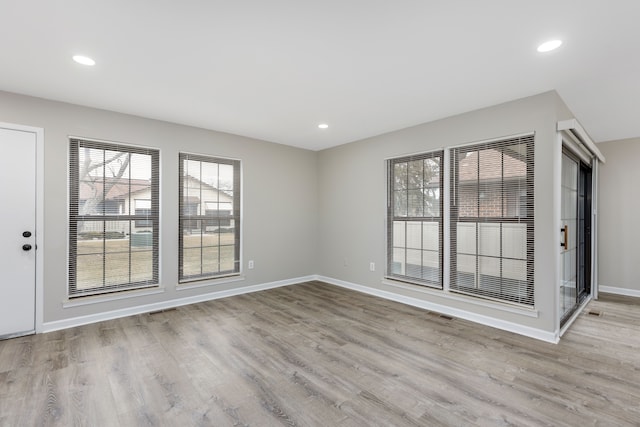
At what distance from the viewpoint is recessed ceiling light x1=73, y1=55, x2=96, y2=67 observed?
2.46 metres

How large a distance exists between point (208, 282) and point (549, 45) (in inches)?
184

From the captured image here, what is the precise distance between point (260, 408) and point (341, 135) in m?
3.87

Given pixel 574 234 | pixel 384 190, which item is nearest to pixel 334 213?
pixel 384 190

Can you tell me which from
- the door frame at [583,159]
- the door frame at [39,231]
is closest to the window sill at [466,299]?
the door frame at [583,159]

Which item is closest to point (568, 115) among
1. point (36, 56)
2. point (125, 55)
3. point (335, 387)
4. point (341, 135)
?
point (341, 135)

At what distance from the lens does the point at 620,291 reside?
483 cm

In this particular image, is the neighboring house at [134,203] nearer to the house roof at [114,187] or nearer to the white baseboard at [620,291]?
the house roof at [114,187]

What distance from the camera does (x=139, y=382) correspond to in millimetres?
2297

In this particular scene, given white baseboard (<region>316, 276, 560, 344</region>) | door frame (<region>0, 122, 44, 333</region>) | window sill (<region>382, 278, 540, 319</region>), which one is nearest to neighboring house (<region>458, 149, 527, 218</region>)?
window sill (<region>382, 278, 540, 319</region>)

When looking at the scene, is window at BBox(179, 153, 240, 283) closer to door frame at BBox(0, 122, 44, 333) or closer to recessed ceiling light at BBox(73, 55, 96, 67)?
door frame at BBox(0, 122, 44, 333)

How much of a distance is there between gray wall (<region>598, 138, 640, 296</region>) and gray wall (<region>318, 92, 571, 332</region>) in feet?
8.20

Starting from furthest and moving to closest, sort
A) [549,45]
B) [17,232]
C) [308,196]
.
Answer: [308,196] → [17,232] → [549,45]

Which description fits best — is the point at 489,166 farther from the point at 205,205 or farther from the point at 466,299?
the point at 205,205

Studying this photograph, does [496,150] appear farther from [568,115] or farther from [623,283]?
[623,283]
